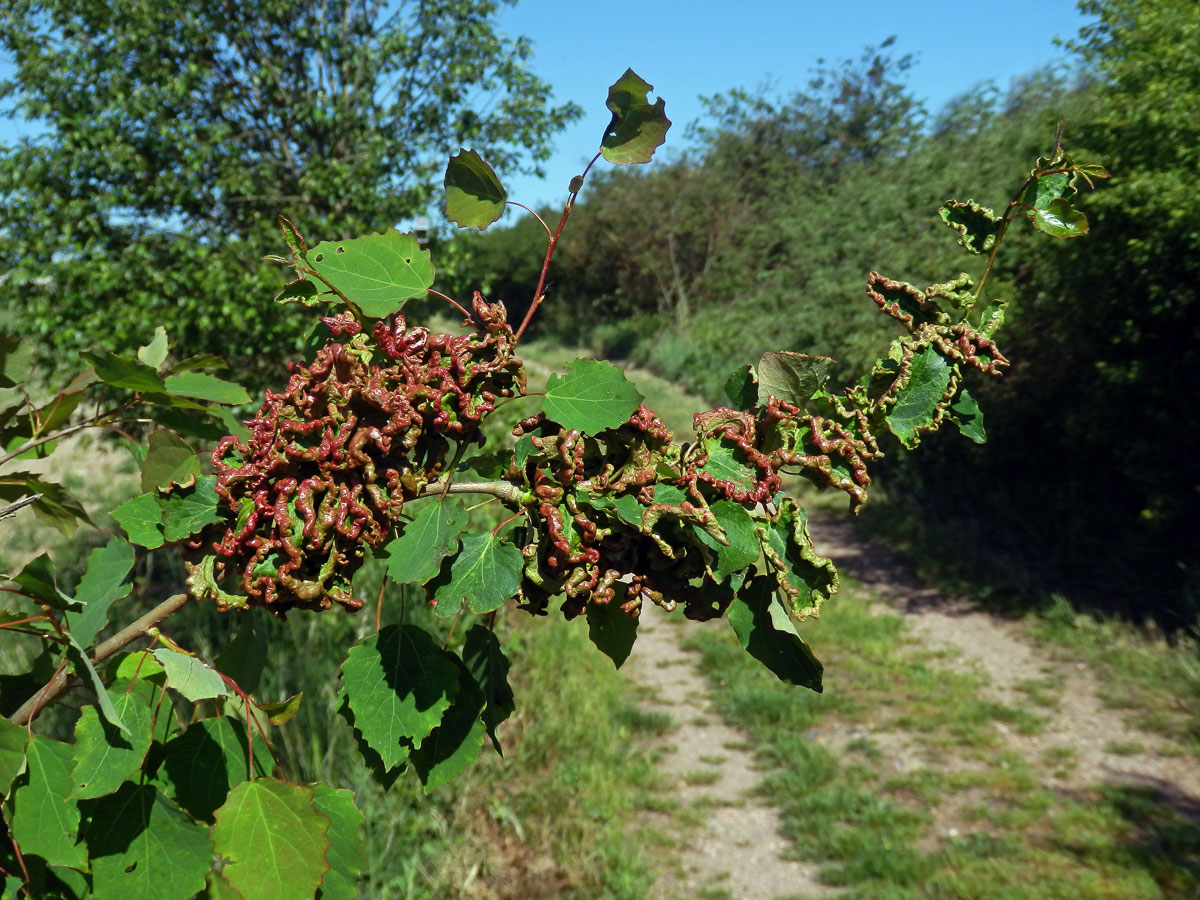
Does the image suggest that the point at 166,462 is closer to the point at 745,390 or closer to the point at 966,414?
the point at 745,390

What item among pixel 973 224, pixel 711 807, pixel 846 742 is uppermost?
pixel 973 224

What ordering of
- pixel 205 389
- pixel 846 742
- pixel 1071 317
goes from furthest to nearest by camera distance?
pixel 1071 317
pixel 846 742
pixel 205 389

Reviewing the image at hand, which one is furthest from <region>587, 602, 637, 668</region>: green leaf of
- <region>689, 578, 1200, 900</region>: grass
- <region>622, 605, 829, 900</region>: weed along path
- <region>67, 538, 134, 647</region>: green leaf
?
<region>689, 578, 1200, 900</region>: grass

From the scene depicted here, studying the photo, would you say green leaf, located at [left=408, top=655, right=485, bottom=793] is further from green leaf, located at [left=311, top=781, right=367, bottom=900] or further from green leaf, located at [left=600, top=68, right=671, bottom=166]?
green leaf, located at [left=600, top=68, right=671, bottom=166]

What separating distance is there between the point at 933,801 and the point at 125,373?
155 inches

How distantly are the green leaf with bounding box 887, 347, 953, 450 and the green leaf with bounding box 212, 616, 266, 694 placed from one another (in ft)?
2.39

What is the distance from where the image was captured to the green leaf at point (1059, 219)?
0.85 m

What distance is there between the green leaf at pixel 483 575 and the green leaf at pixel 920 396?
0.40 metres

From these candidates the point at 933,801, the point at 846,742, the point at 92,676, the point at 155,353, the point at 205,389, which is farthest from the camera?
the point at 846,742

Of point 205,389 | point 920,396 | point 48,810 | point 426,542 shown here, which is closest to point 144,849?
point 48,810

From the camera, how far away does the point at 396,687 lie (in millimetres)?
833

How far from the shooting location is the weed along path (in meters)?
3.43

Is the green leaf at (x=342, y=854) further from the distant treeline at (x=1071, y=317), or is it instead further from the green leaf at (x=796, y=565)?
the distant treeline at (x=1071, y=317)

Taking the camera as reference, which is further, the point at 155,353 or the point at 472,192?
the point at 155,353
